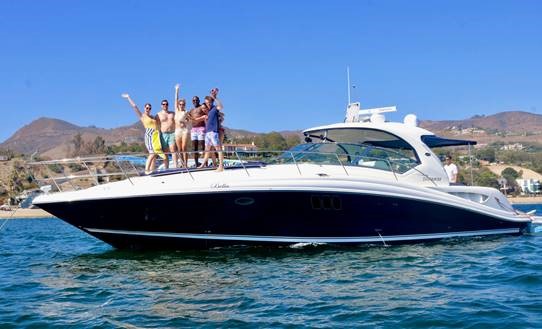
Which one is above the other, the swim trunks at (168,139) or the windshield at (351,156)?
the swim trunks at (168,139)

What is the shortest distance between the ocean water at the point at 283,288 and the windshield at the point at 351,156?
5.43 feet

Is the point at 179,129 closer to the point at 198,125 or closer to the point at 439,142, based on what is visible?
the point at 198,125

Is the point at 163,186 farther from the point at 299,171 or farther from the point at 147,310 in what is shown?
the point at 147,310

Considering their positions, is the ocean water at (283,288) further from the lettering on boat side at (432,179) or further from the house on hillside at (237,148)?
the house on hillside at (237,148)

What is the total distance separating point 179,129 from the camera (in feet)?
39.7

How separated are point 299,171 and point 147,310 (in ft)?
15.6

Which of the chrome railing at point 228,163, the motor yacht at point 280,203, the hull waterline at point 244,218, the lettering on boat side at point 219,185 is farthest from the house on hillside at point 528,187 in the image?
the lettering on boat side at point 219,185

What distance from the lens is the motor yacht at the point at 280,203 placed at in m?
10.3

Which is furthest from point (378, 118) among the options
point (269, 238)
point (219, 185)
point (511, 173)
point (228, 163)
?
point (511, 173)

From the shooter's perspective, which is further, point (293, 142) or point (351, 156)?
point (293, 142)

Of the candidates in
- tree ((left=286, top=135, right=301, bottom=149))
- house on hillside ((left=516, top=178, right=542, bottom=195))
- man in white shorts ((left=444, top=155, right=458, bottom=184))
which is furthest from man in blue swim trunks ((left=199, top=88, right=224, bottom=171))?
house on hillside ((left=516, top=178, right=542, bottom=195))

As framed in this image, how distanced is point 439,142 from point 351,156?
2621mm

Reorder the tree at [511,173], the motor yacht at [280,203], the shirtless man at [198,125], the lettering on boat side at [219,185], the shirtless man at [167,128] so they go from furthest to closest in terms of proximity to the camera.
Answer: the tree at [511,173]
the shirtless man at [167,128]
the shirtless man at [198,125]
the motor yacht at [280,203]
the lettering on boat side at [219,185]

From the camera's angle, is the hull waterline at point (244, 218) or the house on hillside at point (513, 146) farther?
the house on hillside at point (513, 146)
